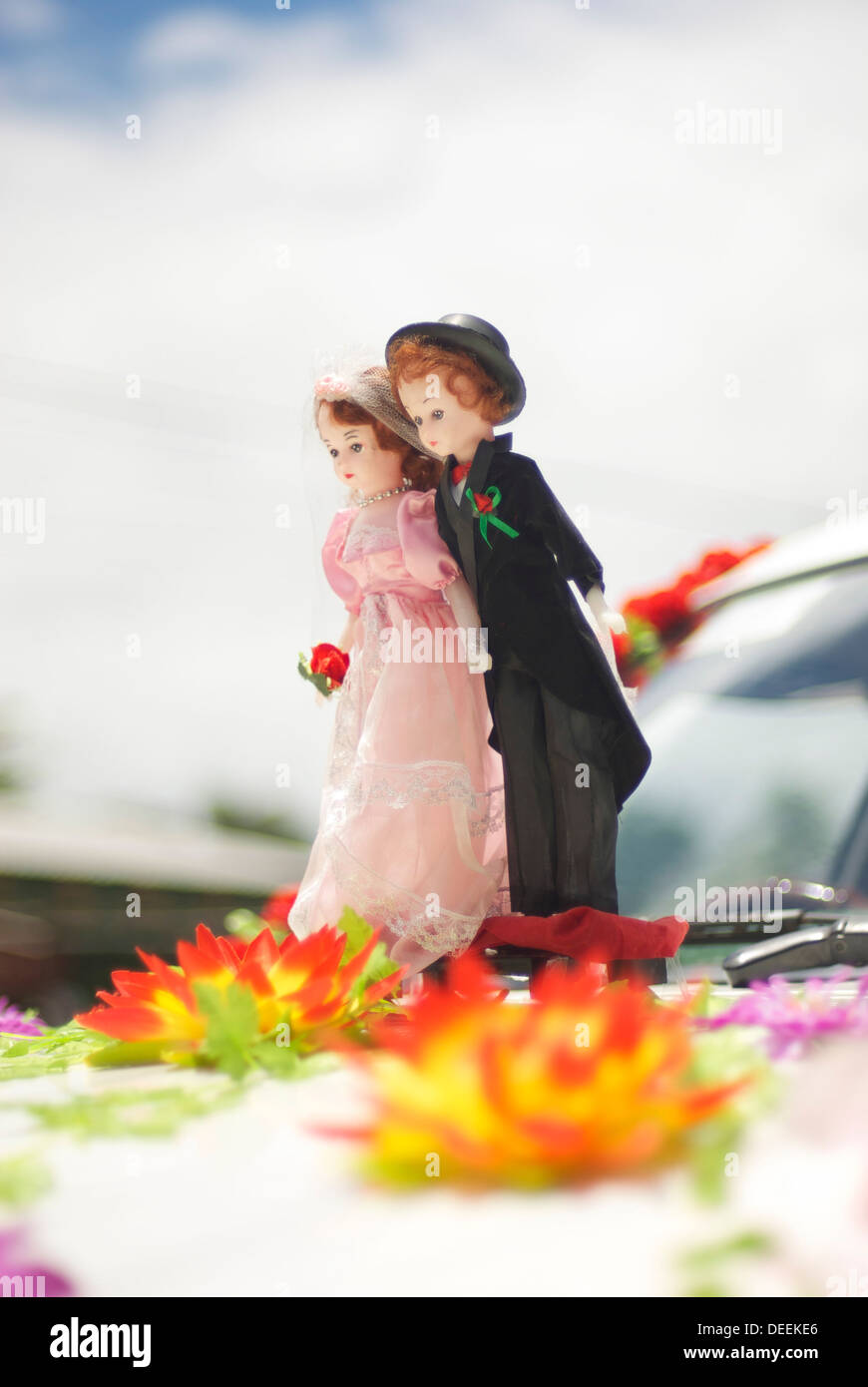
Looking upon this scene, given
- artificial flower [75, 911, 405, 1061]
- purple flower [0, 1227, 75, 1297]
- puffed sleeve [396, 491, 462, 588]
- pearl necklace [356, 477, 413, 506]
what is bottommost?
purple flower [0, 1227, 75, 1297]

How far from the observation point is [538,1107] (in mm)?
729

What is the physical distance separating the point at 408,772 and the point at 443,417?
1.91 ft

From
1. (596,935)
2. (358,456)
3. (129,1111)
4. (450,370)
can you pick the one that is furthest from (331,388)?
(129,1111)

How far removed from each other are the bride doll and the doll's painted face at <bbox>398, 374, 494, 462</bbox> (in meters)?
0.07

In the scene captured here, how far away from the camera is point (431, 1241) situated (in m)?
0.69

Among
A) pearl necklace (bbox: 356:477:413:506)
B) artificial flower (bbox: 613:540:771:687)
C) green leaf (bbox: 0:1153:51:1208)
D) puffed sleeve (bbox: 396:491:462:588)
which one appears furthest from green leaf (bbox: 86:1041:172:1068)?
artificial flower (bbox: 613:540:771:687)

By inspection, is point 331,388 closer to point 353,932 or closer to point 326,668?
point 326,668

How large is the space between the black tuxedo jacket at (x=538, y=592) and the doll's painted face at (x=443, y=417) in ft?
0.14

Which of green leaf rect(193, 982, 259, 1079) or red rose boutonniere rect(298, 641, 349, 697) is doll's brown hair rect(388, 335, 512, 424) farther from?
green leaf rect(193, 982, 259, 1079)

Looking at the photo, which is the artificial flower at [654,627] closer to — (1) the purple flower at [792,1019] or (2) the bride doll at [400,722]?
(2) the bride doll at [400,722]

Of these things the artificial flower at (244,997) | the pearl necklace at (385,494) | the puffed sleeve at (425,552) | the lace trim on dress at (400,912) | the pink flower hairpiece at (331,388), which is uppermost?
the pink flower hairpiece at (331,388)

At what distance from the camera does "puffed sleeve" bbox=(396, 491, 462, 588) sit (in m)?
1.81

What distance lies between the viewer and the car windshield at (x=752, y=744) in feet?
8.52

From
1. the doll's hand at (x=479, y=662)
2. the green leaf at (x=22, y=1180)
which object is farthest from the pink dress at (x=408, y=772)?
the green leaf at (x=22, y=1180)
